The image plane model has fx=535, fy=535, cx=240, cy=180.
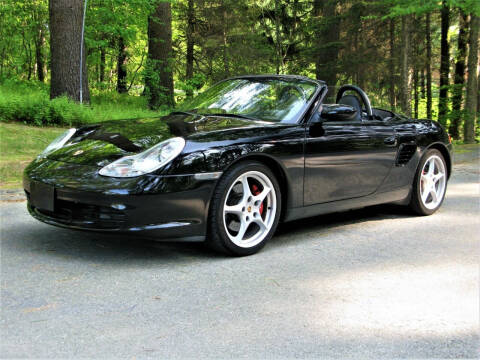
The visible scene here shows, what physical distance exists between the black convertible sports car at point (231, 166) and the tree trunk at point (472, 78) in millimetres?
10815

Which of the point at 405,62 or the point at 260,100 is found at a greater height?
the point at 405,62

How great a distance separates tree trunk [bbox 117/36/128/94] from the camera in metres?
20.6

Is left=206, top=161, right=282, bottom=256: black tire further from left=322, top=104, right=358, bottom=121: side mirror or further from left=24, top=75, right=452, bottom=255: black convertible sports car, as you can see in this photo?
left=322, top=104, right=358, bottom=121: side mirror

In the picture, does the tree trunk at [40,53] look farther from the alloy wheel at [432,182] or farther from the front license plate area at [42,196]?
the front license plate area at [42,196]

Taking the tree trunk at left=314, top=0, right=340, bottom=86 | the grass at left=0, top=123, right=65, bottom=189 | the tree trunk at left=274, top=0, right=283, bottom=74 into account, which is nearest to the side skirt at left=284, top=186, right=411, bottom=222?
the grass at left=0, top=123, right=65, bottom=189

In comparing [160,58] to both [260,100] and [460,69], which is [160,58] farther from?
[460,69]

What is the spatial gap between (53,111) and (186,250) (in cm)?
706

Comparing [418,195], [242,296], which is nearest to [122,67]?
[418,195]

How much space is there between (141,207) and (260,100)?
1.73 m

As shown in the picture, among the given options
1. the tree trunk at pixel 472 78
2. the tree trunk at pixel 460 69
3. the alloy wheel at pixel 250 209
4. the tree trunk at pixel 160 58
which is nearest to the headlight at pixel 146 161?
the alloy wheel at pixel 250 209

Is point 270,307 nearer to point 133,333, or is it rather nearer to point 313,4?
point 133,333

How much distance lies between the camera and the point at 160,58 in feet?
53.5

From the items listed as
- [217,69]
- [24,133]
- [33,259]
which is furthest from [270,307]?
[217,69]

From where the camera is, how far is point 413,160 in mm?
5488
